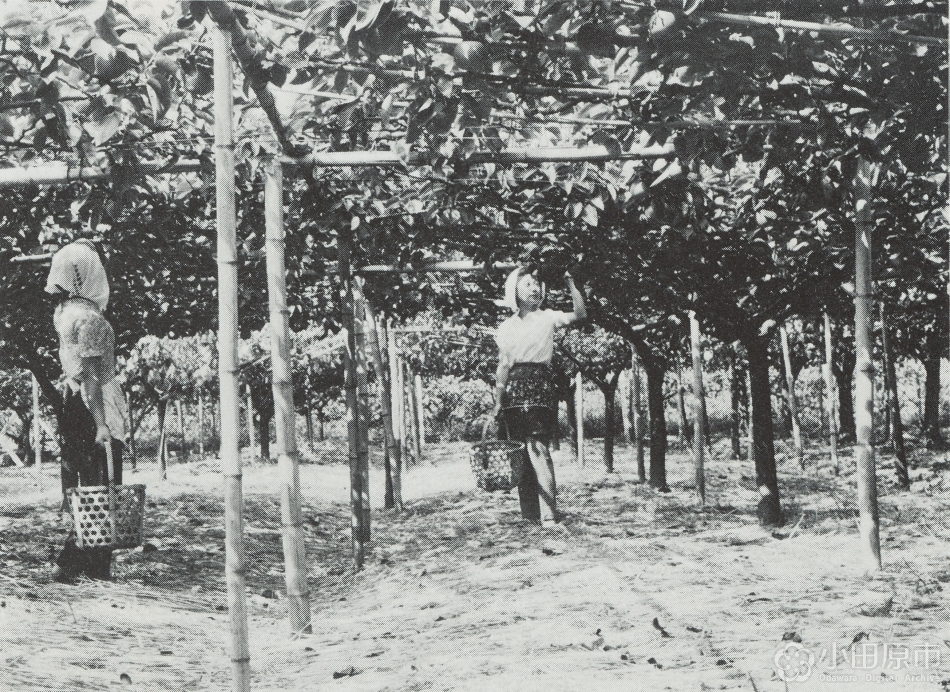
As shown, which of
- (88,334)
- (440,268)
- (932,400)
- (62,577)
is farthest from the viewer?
(932,400)

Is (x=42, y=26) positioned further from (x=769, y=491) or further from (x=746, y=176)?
(x=769, y=491)

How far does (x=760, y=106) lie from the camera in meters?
4.86

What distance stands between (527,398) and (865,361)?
2.26 meters

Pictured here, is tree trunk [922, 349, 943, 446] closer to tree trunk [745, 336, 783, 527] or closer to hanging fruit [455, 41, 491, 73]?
tree trunk [745, 336, 783, 527]

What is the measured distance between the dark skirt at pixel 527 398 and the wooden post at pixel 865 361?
6.92ft

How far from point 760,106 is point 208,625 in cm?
454

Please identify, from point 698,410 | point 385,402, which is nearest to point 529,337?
point 698,410

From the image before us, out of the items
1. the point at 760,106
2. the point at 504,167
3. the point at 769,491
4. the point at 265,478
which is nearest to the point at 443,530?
the point at 769,491

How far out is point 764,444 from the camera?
9.51 metres

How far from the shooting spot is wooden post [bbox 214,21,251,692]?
3527mm

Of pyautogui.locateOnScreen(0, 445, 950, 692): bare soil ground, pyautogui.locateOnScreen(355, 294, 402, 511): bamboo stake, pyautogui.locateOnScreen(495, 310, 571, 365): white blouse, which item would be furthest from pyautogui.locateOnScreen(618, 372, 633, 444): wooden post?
Answer: pyautogui.locateOnScreen(495, 310, 571, 365): white blouse

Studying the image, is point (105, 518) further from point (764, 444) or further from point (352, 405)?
point (764, 444)

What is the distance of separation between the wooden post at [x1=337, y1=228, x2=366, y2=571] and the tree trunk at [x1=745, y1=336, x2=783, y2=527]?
4006 mm

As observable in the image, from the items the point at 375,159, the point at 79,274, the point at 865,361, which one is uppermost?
the point at 375,159
